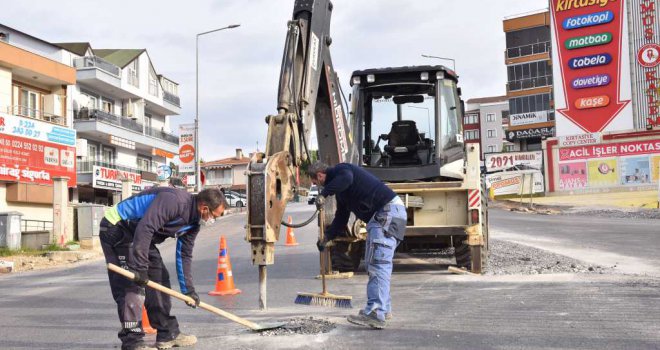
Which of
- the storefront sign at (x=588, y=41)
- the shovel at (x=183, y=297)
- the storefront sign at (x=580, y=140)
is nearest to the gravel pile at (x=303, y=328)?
the shovel at (x=183, y=297)

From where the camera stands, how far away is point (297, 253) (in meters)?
15.9

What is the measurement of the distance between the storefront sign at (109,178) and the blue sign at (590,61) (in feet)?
100

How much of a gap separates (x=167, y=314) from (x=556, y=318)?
374cm

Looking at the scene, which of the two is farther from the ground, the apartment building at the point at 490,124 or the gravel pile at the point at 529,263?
the apartment building at the point at 490,124

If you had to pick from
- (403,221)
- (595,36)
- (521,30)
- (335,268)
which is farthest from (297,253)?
(521,30)

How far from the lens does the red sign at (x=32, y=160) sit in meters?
25.8

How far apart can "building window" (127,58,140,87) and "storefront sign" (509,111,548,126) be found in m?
33.8

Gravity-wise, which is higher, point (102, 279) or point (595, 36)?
point (595, 36)

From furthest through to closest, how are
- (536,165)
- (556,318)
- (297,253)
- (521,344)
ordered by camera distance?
(536,165) < (297,253) < (556,318) < (521,344)

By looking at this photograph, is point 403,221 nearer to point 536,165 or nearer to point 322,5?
point 322,5

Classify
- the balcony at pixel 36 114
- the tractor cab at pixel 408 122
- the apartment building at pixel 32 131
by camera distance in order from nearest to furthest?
1. the tractor cab at pixel 408 122
2. the apartment building at pixel 32 131
3. the balcony at pixel 36 114

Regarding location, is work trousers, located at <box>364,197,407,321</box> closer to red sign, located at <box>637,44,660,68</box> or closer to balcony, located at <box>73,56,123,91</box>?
balcony, located at <box>73,56,123,91</box>

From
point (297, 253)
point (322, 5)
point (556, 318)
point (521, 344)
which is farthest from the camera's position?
point (297, 253)

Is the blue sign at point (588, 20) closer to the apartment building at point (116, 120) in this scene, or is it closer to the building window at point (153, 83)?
the building window at point (153, 83)
